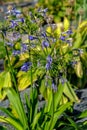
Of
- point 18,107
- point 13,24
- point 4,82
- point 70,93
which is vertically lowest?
point 70,93

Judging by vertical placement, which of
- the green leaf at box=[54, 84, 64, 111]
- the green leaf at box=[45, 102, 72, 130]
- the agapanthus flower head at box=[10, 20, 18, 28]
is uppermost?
the agapanthus flower head at box=[10, 20, 18, 28]

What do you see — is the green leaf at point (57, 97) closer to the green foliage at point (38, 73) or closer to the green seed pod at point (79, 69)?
the green foliage at point (38, 73)

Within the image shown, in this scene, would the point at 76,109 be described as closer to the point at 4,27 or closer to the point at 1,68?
the point at 4,27

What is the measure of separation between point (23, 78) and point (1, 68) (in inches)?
67.9

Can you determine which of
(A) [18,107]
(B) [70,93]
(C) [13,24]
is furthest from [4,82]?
(C) [13,24]

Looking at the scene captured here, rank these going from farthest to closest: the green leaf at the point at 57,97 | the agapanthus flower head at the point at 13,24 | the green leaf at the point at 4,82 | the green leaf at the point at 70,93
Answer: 1. the green leaf at the point at 4,82
2. the green leaf at the point at 70,93
3. the green leaf at the point at 57,97
4. the agapanthus flower head at the point at 13,24

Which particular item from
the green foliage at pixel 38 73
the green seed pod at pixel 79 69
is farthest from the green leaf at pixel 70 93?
the green seed pod at pixel 79 69

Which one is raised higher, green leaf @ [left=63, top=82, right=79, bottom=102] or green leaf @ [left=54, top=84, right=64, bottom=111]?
green leaf @ [left=54, top=84, right=64, bottom=111]

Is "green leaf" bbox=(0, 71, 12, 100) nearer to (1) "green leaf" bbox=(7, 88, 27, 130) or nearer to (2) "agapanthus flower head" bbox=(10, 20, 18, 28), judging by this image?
(1) "green leaf" bbox=(7, 88, 27, 130)

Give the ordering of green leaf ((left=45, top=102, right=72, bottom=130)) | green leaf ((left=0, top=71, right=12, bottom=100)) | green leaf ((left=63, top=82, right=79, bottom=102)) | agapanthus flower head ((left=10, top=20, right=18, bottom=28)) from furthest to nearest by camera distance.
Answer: green leaf ((left=0, top=71, right=12, bottom=100)) < green leaf ((left=63, top=82, right=79, bottom=102)) < green leaf ((left=45, top=102, right=72, bottom=130)) < agapanthus flower head ((left=10, top=20, right=18, bottom=28))

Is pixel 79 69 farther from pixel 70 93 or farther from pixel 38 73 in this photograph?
pixel 38 73

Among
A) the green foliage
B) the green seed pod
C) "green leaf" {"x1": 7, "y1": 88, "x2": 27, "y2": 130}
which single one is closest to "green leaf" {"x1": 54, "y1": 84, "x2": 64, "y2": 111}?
the green foliage

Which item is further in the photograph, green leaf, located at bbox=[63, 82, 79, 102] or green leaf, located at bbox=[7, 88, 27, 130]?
green leaf, located at bbox=[63, 82, 79, 102]

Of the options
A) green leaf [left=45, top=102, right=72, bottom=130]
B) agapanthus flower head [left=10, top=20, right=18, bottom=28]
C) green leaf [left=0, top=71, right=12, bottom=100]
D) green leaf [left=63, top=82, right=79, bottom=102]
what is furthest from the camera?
green leaf [left=0, top=71, right=12, bottom=100]
